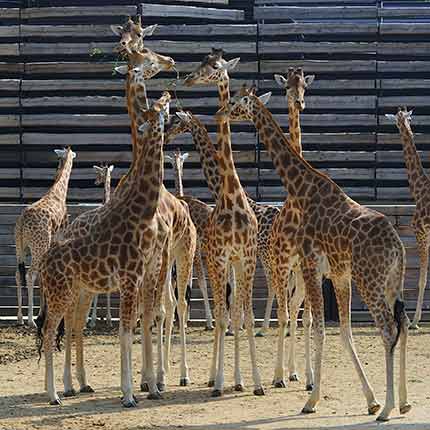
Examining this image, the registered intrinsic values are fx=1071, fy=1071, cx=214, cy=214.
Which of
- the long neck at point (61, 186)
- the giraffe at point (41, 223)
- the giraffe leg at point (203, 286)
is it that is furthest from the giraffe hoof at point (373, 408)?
the long neck at point (61, 186)

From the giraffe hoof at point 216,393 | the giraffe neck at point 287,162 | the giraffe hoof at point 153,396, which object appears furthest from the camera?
the giraffe hoof at point 216,393

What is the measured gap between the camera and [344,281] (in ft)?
30.2

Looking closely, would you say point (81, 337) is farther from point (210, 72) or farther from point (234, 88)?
point (234, 88)

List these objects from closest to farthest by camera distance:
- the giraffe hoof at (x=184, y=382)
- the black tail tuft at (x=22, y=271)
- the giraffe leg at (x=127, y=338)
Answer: the giraffe leg at (x=127, y=338), the giraffe hoof at (x=184, y=382), the black tail tuft at (x=22, y=271)

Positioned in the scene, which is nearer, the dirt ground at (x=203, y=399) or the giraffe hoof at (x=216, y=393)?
the dirt ground at (x=203, y=399)

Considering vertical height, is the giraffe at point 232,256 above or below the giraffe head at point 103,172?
below

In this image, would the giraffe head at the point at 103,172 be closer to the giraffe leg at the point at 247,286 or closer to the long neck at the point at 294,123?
the long neck at the point at 294,123

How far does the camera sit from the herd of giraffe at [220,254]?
876cm

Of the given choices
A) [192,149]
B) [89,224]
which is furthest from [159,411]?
[192,149]

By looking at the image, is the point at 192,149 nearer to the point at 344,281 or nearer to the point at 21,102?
the point at 21,102

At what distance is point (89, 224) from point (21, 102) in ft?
35.7

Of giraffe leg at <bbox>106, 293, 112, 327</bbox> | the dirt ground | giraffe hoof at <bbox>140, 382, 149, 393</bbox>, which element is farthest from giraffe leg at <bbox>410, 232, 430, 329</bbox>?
giraffe hoof at <bbox>140, 382, 149, 393</bbox>

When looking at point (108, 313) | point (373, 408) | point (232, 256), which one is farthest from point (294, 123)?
point (108, 313)

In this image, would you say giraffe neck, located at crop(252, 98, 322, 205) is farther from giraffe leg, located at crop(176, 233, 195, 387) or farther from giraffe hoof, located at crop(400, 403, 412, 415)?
giraffe hoof, located at crop(400, 403, 412, 415)
